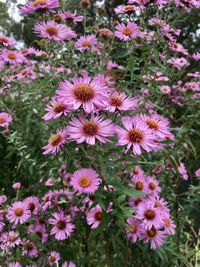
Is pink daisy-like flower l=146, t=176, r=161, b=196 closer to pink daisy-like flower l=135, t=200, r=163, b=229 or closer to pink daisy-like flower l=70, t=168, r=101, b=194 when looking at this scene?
pink daisy-like flower l=135, t=200, r=163, b=229

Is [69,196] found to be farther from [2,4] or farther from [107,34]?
[2,4]

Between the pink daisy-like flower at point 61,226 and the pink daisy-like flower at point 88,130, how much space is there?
596 millimetres

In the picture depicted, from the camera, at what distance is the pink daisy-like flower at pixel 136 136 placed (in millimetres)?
1506

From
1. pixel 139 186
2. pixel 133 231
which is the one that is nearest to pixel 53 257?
pixel 133 231

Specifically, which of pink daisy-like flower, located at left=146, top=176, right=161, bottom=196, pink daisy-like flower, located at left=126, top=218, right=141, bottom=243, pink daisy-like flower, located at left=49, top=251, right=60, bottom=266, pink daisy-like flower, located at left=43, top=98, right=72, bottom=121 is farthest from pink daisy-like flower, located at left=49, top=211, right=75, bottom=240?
pink daisy-like flower, located at left=43, top=98, right=72, bottom=121

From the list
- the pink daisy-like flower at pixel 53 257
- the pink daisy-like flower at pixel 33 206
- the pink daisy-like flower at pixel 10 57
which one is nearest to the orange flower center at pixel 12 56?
the pink daisy-like flower at pixel 10 57

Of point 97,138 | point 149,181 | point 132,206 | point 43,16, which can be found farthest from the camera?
point 43,16

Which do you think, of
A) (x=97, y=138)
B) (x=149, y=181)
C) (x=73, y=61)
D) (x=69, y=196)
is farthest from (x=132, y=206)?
(x=73, y=61)

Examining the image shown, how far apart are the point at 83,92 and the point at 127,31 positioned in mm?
805

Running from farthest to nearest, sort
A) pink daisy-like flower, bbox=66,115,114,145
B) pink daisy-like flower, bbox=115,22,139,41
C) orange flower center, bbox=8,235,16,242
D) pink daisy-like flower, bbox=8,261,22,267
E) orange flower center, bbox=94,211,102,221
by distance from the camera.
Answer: pink daisy-like flower, bbox=115,22,139,41, orange flower center, bbox=8,235,16,242, pink daisy-like flower, bbox=8,261,22,267, orange flower center, bbox=94,211,102,221, pink daisy-like flower, bbox=66,115,114,145

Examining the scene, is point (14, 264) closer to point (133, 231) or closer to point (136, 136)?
point (133, 231)

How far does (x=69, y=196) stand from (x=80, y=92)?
0.70m

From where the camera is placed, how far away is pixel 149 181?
78.4 inches

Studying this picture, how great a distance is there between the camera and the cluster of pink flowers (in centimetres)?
184
